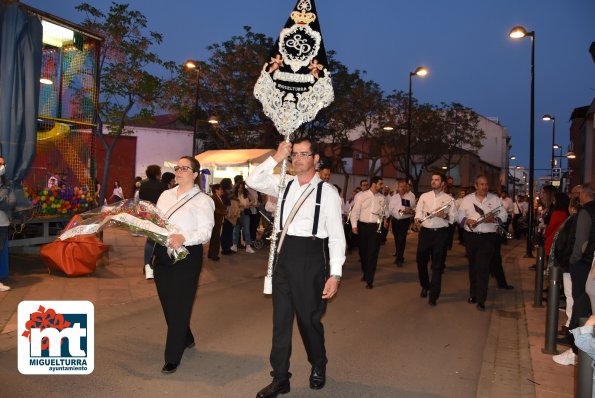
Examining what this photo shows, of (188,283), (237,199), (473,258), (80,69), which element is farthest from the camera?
(237,199)

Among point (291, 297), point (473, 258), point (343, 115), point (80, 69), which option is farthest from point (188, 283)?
point (343, 115)

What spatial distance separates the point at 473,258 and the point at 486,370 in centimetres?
330

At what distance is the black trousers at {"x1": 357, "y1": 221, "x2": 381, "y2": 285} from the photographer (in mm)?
10242

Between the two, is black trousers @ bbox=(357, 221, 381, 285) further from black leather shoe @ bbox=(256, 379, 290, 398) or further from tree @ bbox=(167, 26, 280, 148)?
tree @ bbox=(167, 26, 280, 148)

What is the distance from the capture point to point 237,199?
47.3 ft

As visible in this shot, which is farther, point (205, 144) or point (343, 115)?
point (205, 144)

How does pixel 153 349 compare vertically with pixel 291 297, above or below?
below

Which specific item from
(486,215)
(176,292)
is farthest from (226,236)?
(176,292)

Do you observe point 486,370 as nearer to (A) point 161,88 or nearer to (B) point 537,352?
(B) point 537,352

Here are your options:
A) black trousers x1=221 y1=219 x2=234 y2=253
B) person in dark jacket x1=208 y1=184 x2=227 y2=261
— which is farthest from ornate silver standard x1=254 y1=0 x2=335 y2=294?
black trousers x1=221 y1=219 x2=234 y2=253

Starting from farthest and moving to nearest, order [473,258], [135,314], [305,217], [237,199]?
[237,199] < [473,258] < [135,314] < [305,217]

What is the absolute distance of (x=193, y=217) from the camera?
509cm

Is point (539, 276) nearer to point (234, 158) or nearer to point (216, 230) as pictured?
point (216, 230)

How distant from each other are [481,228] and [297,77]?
4790mm
